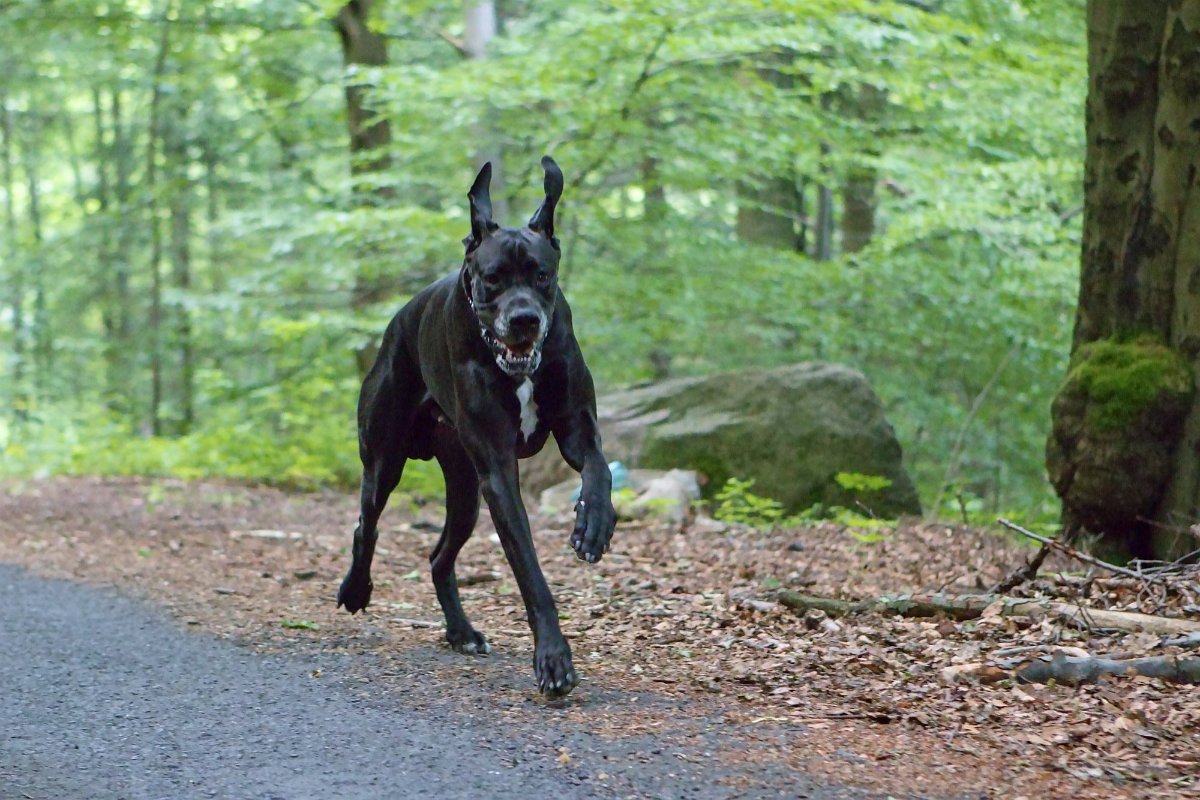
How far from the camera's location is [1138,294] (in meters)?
6.84

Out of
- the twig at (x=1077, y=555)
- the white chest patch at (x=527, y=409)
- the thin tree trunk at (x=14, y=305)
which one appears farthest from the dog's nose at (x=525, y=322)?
the thin tree trunk at (x=14, y=305)

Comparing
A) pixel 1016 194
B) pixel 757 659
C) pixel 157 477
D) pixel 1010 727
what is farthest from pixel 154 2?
pixel 1010 727

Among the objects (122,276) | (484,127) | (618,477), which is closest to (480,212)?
(618,477)

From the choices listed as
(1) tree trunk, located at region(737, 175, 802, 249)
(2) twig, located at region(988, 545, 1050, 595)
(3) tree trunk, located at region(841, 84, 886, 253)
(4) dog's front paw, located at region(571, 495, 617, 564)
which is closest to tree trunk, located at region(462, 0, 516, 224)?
(3) tree trunk, located at region(841, 84, 886, 253)

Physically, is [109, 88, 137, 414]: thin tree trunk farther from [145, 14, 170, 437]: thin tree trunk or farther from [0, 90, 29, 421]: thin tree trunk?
[0, 90, 29, 421]: thin tree trunk

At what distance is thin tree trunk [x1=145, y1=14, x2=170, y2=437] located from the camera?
17109 mm

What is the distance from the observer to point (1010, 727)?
3902mm

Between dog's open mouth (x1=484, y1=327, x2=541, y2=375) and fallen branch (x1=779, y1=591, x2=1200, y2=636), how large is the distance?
Answer: 186 cm

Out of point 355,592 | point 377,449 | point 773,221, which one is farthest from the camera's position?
point 773,221

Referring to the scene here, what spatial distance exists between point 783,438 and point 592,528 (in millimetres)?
6263

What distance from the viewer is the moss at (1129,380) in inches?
256

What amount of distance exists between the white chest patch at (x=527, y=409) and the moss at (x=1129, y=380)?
3.44 m

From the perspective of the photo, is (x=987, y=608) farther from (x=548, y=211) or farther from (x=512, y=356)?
(x=548, y=211)

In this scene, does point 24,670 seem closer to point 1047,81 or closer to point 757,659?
point 757,659
